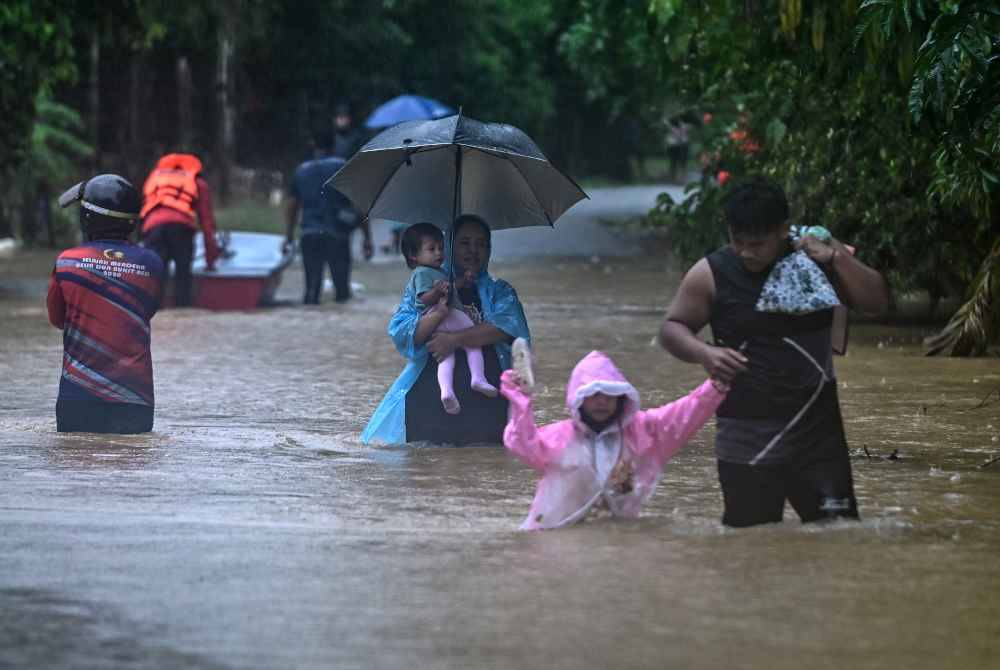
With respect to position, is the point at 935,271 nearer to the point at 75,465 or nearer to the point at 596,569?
the point at 75,465

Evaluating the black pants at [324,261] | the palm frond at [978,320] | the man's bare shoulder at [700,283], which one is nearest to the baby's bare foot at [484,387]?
the man's bare shoulder at [700,283]

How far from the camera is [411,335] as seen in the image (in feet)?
34.2

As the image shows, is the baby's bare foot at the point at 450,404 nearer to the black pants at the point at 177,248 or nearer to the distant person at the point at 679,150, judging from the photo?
the black pants at the point at 177,248

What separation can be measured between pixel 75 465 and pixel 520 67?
133 ft

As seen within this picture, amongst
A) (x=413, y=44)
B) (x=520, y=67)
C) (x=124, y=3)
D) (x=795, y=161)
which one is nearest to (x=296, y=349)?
(x=795, y=161)

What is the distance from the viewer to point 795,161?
56.9ft

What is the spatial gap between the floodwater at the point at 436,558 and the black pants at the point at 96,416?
0.19m

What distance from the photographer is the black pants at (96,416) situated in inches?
416

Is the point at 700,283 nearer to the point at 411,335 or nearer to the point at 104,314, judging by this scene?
the point at 411,335

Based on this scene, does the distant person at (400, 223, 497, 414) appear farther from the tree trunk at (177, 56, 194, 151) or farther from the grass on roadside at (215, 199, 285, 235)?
the tree trunk at (177, 56, 194, 151)

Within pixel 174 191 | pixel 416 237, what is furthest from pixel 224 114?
pixel 416 237

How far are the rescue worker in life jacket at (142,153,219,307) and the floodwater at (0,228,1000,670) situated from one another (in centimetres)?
721

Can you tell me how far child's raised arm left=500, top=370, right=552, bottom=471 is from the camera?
7406 mm

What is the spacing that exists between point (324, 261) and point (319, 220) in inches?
21.2
